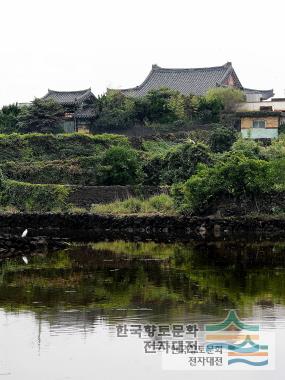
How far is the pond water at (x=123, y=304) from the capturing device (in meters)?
11.8

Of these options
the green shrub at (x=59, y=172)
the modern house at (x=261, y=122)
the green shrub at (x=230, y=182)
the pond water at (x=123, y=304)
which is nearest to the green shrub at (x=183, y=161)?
the green shrub at (x=59, y=172)

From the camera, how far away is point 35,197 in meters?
36.8

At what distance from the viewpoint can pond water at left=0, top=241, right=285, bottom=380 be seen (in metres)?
11.8

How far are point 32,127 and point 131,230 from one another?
19202 mm

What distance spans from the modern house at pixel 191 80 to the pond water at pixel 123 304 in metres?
31.1

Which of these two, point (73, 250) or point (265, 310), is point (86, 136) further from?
point (265, 310)

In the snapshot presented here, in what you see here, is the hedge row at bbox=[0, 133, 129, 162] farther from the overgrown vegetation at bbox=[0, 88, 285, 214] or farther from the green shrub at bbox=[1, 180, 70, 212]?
the green shrub at bbox=[1, 180, 70, 212]

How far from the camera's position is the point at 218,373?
11375mm

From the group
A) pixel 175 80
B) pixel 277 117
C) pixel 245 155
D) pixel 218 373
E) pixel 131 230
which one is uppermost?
pixel 175 80

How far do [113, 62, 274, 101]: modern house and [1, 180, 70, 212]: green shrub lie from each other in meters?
19.6

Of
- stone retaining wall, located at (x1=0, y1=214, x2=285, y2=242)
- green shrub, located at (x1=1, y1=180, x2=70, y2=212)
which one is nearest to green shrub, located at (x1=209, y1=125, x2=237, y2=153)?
green shrub, located at (x1=1, y1=180, x2=70, y2=212)

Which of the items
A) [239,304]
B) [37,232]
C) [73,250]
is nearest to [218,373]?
[239,304]

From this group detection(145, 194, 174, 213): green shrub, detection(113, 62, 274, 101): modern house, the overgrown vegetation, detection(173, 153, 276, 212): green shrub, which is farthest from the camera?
detection(113, 62, 274, 101): modern house

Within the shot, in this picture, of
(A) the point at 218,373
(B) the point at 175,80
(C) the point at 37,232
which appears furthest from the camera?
(B) the point at 175,80
